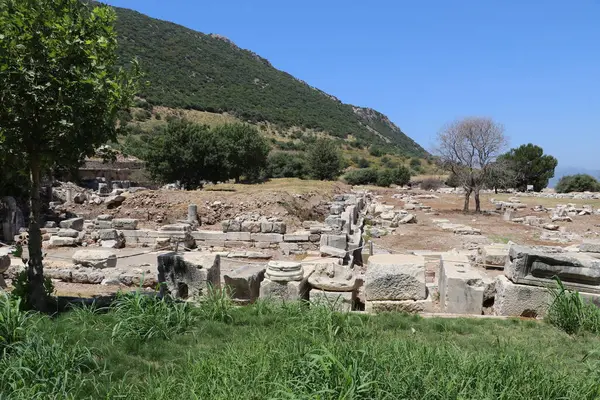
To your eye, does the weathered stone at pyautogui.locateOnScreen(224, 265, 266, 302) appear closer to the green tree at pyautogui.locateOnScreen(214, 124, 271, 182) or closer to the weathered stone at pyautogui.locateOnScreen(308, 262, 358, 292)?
the weathered stone at pyautogui.locateOnScreen(308, 262, 358, 292)

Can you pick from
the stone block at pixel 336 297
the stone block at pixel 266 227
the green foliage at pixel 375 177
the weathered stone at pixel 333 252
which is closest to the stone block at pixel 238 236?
the stone block at pixel 266 227

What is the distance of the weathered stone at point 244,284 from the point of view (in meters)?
7.01

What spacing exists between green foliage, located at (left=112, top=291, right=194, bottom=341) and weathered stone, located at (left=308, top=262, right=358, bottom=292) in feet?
6.62

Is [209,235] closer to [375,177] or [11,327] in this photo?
[11,327]

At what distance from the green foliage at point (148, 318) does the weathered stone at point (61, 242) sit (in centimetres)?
1241

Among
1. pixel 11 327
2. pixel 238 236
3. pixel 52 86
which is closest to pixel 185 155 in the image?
pixel 238 236

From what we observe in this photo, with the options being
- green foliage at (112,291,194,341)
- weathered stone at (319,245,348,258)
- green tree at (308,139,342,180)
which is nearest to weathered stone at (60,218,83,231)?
weathered stone at (319,245,348,258)

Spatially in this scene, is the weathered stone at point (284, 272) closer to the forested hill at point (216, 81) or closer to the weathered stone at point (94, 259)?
the weathered stone at point (94, 259)

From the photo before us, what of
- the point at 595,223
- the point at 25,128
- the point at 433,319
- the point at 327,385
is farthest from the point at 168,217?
the point at 595,223

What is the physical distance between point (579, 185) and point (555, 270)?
168ft

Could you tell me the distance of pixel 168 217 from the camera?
2156 cm

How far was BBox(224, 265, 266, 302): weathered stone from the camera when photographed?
7012 mm

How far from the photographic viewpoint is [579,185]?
163 ft

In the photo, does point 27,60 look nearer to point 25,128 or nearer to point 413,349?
point 25,128
